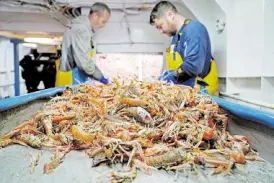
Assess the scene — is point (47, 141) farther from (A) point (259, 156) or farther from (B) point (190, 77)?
(B) point (190, 77)

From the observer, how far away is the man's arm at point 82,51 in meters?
3.83

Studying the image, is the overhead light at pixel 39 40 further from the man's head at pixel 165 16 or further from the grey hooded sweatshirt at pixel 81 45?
the man's head at pixel 165 16

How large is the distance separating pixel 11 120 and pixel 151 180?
1180mm

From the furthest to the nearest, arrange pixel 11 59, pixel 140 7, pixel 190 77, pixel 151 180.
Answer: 1. pixel 11 59
2. pixel 140 7
3. pixel 190 77
4. pixel 151 180

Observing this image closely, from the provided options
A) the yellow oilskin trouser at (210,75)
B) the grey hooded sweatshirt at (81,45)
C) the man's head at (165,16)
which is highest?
the man's head at (165,16)

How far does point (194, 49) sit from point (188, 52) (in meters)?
0.07

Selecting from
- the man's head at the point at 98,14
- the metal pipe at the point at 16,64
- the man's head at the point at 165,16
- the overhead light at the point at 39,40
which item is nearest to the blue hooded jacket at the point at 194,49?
the man's head at the point at 165,16

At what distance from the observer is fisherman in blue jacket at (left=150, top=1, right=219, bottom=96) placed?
305cm

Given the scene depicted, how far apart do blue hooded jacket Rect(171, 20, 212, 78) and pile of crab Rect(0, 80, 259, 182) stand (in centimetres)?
98

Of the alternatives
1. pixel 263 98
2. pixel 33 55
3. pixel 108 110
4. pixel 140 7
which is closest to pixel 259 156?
pixel 108 110

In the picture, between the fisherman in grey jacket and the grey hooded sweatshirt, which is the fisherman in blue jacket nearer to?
the fisherman in grey jacket

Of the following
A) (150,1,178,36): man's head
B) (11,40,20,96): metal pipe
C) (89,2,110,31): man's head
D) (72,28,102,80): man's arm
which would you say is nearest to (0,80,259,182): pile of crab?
(150,1,178,36): man's head

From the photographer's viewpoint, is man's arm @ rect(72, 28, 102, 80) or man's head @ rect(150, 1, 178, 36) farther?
man's arm @ rect(72, 28, 102, 80)

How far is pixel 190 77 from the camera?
10.4 feet
